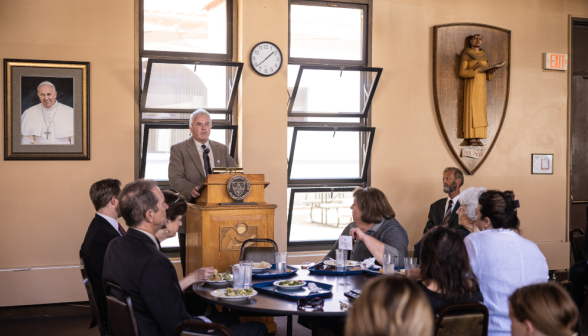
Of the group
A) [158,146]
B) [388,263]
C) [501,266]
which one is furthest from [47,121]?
[501,266]

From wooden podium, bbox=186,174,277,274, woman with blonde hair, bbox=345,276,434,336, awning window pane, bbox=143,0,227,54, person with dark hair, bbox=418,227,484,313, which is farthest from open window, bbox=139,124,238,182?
woman with blonde hair, bbox=345,276,434,336

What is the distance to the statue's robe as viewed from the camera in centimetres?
632

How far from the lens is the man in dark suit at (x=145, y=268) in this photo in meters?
2.32

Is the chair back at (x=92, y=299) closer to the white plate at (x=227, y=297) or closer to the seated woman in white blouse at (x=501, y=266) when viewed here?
the white plate at (x=227, y=297)

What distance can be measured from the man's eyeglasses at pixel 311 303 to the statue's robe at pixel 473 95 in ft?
14.4

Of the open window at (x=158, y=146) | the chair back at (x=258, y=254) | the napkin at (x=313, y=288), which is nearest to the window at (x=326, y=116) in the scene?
the open window at (x=158, y=146)

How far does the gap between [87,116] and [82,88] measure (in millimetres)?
273

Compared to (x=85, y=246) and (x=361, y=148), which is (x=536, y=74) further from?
(x=85, y=246)

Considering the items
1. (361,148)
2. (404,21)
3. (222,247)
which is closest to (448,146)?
(361,148)

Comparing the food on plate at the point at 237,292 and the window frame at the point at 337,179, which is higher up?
the window frame at the point at 337,179

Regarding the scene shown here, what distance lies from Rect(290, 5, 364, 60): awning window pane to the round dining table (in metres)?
3.31

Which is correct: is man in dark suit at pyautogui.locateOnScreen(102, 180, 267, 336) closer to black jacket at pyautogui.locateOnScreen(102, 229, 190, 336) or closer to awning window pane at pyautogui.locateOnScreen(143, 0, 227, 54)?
black jacket at pyautogui.locateOnScreen(102, 229, 190, 336)

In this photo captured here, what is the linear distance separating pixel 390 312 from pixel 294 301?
1489mm

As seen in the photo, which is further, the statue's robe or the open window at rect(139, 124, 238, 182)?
the statue's robe
